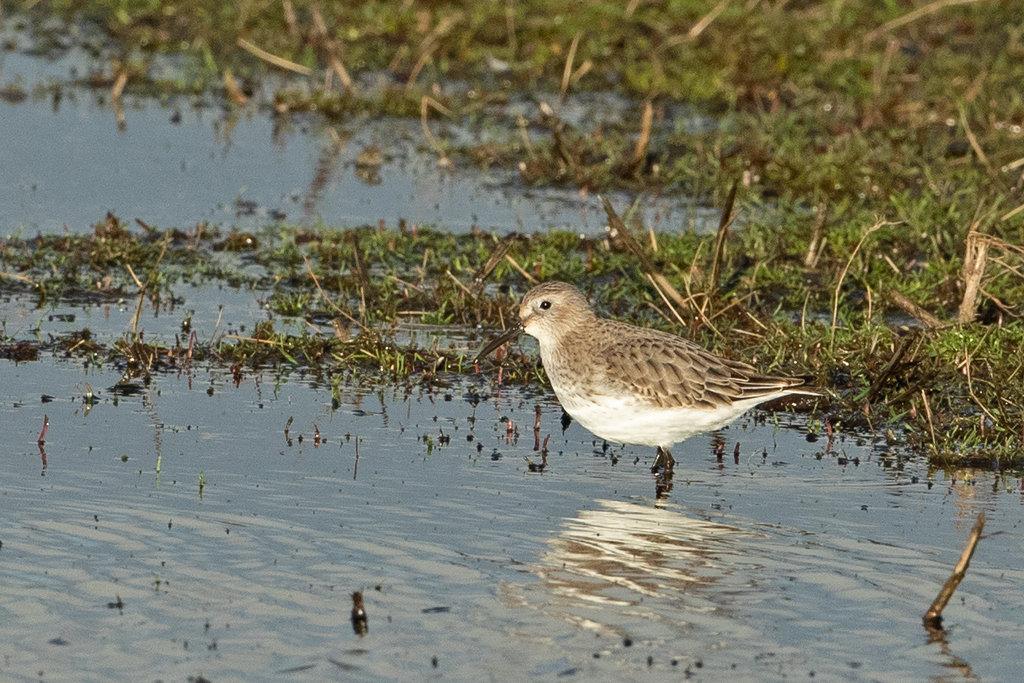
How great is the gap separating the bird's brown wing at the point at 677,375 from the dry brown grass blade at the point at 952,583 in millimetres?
2158

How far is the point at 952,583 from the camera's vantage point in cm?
593

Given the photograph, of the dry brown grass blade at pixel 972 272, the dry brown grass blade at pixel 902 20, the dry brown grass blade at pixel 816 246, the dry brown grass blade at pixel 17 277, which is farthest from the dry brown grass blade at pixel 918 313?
the dry brown grass blade at pixel 902 20

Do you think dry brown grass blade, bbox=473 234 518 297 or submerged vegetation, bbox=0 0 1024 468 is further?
dry brown grass blade, bbox=473 234 518 297

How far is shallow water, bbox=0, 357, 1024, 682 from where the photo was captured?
582 cm

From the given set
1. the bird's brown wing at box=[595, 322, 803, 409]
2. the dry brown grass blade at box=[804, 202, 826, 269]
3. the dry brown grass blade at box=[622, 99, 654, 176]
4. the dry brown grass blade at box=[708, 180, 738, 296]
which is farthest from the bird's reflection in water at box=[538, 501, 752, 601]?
the dry brown grass blade at box=[622, 99, 654, 176]

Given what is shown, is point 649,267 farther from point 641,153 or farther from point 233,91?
point 233,91

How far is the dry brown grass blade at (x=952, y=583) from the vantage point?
582 cm

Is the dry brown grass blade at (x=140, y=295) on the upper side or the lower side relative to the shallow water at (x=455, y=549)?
upper

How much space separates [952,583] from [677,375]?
258 cm

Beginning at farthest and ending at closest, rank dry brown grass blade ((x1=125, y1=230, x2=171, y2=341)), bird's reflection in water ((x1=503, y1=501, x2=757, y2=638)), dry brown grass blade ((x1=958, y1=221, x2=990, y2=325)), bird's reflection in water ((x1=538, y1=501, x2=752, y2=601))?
dry brown grass blade ((x1=125, y1=230, x2=171, y2=341)), dry brown grass blade ((x1=958, y1=221, x2=990, y2=325)), bird's reflection in water ((x1=538, y1=501, x2=752, y2=601)), bird's reflection in water ((x1=503, y1=501, x2=757, y2=638))

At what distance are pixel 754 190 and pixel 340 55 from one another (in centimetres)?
720

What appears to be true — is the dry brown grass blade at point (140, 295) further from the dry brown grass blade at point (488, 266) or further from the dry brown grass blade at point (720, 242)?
the dry brown grass blade at point (720, 242)

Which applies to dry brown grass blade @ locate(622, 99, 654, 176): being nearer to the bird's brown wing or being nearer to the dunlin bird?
the dunlin bird

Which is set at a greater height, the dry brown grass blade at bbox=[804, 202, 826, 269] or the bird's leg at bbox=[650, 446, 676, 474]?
the dry brown grass blade at bbox=[804, 202, 826, 269]
